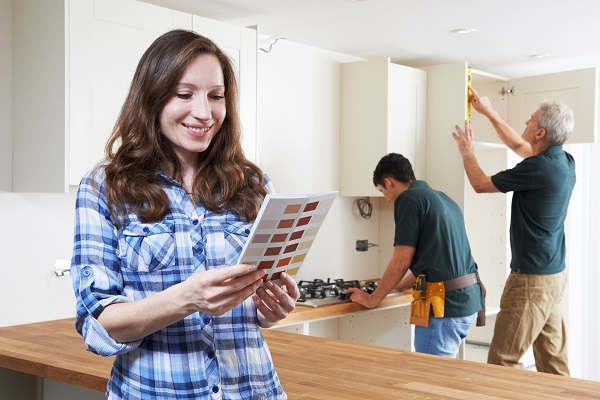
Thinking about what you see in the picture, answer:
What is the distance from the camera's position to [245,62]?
12.1 feet

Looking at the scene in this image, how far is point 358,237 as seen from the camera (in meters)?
5.14

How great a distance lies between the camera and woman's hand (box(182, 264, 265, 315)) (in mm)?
1245

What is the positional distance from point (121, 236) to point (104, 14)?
193cm

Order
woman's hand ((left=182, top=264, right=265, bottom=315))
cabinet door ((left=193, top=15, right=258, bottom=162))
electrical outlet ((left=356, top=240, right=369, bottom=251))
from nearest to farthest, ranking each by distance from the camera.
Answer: woman's hand ((left=182, top=264, right=265, bottom=315)) → cabinet door ((left=193, top=15, right=258, bottom=162)) → electrical outlet ((left=356, top=240, right=369, bottom=251))

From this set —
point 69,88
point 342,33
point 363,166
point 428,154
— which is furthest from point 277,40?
point 69,88

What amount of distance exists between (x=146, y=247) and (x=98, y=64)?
6.16 ft

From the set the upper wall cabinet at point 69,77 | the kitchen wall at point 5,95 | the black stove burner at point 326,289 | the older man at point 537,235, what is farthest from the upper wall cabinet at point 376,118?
the kitchen wall at point 5,95

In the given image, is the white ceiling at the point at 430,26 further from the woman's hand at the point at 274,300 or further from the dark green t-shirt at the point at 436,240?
the woman's hand at the point at 274,300

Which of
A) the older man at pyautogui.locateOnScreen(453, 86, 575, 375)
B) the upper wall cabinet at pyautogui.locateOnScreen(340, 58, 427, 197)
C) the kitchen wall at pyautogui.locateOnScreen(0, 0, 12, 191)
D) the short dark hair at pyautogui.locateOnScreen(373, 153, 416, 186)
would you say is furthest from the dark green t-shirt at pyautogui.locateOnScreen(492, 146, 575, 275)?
the kitchen wall at pyautogui.locateOnScreen(0, 0, 12, 191)

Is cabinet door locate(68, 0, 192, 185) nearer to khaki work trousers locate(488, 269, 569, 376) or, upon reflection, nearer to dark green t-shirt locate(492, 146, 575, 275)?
dark green t-shirt locate(492, 146, 575, 275)

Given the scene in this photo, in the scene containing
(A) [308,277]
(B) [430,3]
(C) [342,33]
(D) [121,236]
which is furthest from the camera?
(A) [308,277]

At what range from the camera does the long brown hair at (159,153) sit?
4.59 ft

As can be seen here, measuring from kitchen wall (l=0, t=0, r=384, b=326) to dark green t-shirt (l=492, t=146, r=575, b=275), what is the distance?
4.12ft

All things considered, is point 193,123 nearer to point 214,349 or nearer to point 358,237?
point 214,349
